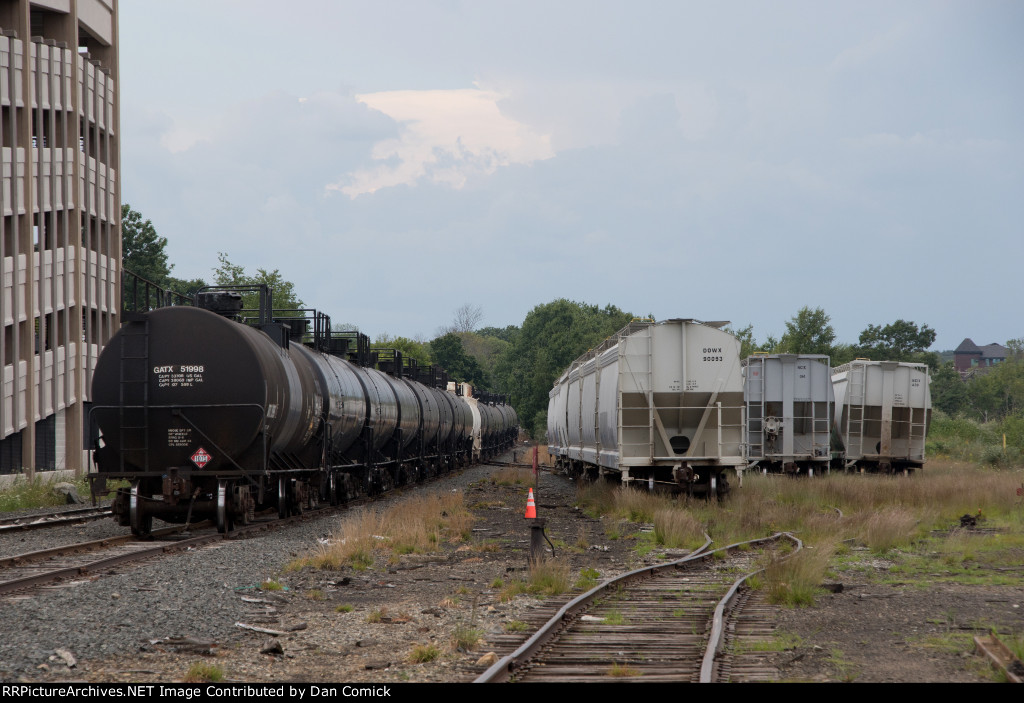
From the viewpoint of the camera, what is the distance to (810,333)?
86.0m

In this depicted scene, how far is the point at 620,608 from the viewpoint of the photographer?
10711 millimetres

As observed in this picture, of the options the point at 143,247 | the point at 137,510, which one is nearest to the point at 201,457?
the point at 137,510

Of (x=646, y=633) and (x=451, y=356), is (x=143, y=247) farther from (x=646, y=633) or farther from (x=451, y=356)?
(x=646, y=633)

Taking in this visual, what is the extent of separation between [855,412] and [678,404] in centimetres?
1328

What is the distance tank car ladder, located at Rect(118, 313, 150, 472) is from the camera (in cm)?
1631

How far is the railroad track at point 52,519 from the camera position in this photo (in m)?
18.4

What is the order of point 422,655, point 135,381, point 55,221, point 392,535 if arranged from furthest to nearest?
point 55,221, point 392,535, point 135,381, point 422,655

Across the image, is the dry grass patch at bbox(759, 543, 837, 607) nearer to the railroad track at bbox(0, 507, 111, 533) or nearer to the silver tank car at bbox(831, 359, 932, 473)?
the railroad track at bbox(0, 507, 111, 533)

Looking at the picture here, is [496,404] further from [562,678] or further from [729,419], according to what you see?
[562,678]

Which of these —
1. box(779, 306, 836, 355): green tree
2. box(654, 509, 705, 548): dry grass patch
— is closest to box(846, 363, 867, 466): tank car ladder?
box(654, 509, 705, 548): dry grass patch

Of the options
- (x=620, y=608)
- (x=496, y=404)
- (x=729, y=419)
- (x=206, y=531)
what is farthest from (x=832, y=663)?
(x=496, y=404)

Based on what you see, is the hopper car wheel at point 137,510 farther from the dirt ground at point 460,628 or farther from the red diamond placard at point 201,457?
the dirt ground at point 460,628

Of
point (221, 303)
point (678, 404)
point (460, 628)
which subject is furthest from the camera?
point (678, 404)

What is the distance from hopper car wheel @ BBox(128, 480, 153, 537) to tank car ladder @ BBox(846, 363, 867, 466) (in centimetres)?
2361
